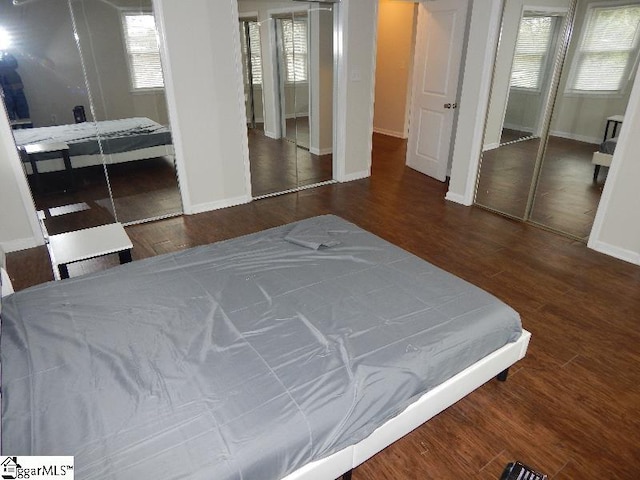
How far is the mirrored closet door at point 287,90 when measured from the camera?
425 centimetres

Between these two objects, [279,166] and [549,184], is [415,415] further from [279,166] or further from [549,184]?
[279,166]

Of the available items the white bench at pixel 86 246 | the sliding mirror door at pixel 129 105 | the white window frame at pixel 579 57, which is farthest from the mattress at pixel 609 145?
the sliding mirror door at pixel 129 105

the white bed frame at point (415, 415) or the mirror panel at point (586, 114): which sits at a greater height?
the mirror panel at point (586, 114)

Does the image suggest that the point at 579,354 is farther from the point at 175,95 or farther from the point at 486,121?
the point at 175,95

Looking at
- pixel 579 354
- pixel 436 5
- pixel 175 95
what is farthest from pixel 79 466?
pixel 436 5

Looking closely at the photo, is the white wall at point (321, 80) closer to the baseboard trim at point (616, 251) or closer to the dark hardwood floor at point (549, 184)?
the dark hardwood floor at point (549, 184)

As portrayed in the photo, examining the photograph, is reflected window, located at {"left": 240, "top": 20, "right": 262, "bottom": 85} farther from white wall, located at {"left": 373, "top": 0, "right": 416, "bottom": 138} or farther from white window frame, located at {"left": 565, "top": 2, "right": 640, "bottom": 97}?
white wall, located at {"left": 373, "top": 0, "right": 416, "bottom": 138}

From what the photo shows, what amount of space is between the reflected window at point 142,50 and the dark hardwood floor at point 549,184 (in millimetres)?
3348

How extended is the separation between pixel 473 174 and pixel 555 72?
1193 mm

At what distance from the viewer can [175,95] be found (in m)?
3.69

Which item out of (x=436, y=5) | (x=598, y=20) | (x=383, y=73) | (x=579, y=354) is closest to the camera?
(x=579, y=354)

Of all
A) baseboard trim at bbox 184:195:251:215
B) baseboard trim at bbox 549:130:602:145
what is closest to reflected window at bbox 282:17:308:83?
baseboard trim at bbox 184:195:251:215

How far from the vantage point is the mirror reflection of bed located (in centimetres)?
310

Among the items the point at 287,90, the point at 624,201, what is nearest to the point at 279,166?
the point at 287,90
